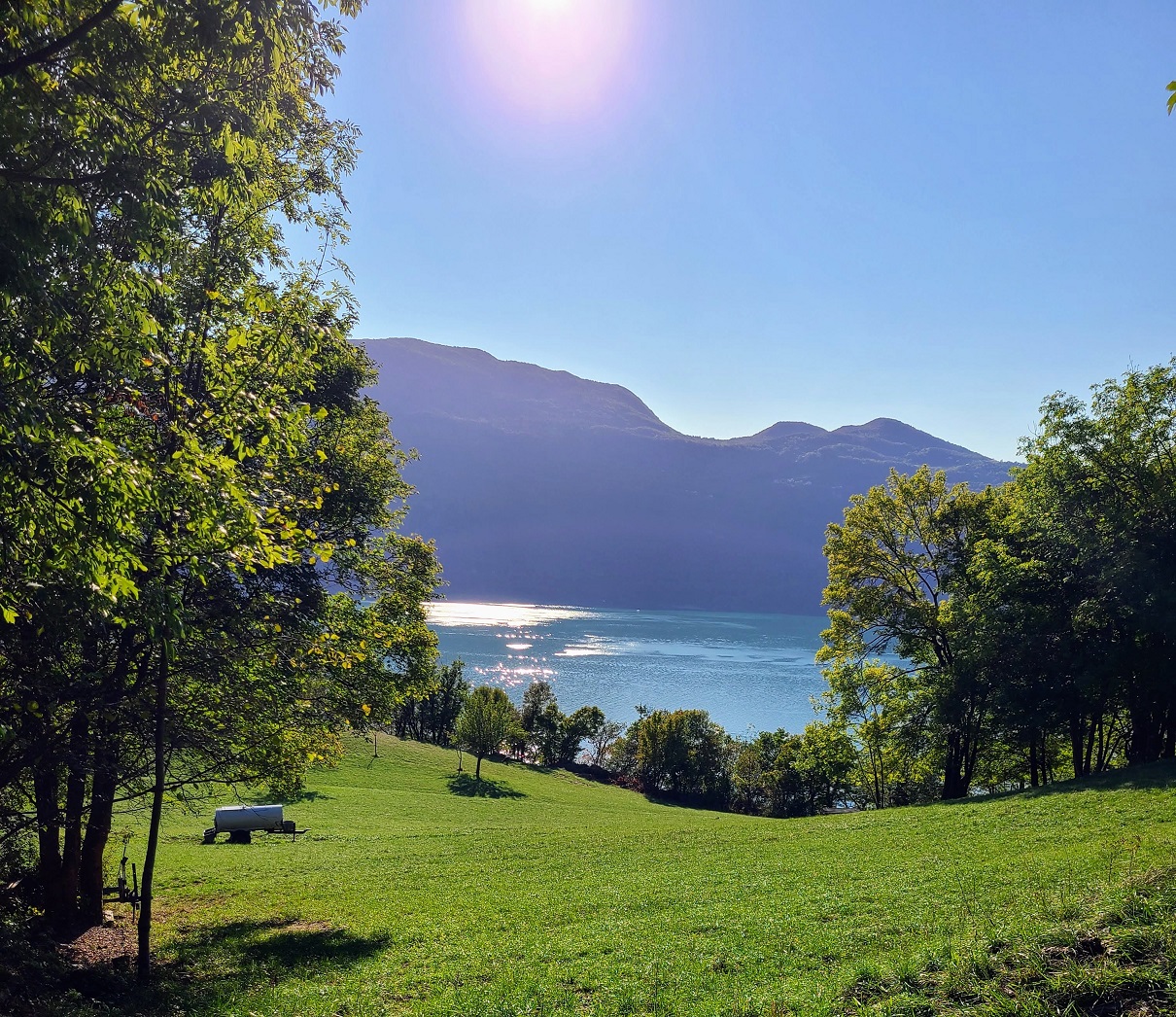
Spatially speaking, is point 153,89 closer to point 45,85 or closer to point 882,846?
point 45,85

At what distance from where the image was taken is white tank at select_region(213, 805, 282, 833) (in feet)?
96.2

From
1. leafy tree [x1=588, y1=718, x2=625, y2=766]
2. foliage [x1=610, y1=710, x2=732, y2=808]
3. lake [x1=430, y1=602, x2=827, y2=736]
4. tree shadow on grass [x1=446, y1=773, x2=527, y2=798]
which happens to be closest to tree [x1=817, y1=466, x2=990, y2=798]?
tree shadow on grass [x1=446, y1=773, x2=527, y2=798]

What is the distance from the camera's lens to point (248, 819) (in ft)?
97.3

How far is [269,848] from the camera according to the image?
26.6m

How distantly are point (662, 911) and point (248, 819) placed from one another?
2383 centimetres

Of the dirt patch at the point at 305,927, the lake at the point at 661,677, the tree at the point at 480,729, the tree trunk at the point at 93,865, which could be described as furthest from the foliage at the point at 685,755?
the tree trunk at the point at 93,865

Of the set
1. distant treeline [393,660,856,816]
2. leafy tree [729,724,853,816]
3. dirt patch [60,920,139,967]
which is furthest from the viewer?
distant treeline [393,660,856,816]

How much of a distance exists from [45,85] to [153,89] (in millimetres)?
1327

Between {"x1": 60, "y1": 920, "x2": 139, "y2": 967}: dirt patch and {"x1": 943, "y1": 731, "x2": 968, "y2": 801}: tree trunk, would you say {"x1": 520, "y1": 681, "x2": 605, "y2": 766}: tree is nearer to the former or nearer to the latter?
{"x1": 943, "y1": 731, "x2": 968, "y2": 801}: tree trunk

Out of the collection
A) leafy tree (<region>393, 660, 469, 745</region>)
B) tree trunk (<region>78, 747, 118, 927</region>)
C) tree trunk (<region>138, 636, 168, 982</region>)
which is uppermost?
tree trunk (<region>138, 636, 168, 982</region>)

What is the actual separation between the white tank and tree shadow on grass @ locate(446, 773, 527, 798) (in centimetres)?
2222

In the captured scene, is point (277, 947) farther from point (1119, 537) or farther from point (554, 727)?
point (554, 727)

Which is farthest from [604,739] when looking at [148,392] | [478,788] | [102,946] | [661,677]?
[148,392]

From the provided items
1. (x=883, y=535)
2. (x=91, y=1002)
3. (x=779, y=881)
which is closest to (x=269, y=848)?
(x=91, y=1002)
